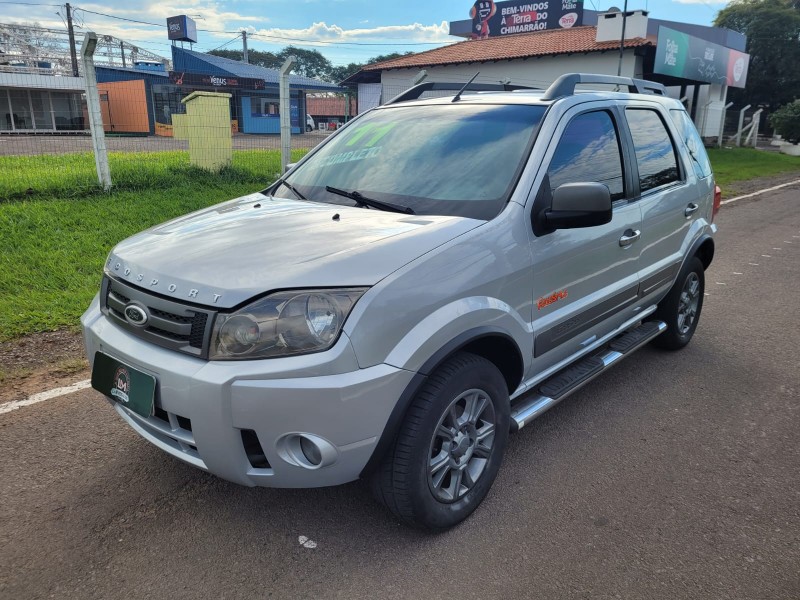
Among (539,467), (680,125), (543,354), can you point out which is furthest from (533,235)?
(680,125)

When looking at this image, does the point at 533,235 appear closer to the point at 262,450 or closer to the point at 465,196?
the point at 465,196

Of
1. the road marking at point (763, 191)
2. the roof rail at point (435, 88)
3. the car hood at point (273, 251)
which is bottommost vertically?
the road marking at point (763, 191)

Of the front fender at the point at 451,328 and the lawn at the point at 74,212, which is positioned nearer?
the front fender at the point at 451,328

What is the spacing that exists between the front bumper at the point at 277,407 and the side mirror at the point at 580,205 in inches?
43.5

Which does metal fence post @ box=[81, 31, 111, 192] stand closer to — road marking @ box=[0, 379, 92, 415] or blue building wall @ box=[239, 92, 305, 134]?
road marking @ box=[0, 379, 92, 415]

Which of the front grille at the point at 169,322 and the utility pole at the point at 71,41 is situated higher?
the utility pole at the point at 71,41

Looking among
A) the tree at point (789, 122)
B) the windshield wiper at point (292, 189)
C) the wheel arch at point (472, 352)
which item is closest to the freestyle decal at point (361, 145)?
the windshield wiper at point (292, 189)

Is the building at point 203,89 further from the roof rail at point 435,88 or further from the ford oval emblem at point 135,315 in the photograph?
the ford oval emblem at point 135,315

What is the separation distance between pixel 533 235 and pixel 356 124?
169 centimetres

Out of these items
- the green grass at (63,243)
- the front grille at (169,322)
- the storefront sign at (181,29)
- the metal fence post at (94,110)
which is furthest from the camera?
the storefront sign at (181,29)

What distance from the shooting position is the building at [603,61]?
77.6ft

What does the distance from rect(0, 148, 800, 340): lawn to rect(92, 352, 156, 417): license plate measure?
8.71 ft

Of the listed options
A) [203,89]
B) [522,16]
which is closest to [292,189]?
[203,89]

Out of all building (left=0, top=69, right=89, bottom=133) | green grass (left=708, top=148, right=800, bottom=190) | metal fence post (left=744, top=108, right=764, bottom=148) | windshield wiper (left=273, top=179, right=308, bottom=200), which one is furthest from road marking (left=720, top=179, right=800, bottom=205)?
building (left=0, top=69, right=89, bottom=133)
